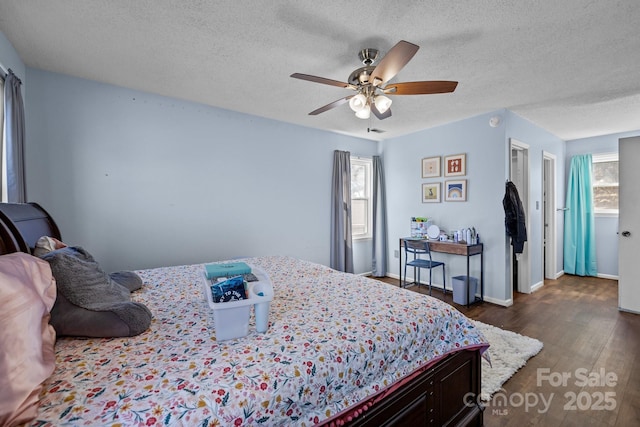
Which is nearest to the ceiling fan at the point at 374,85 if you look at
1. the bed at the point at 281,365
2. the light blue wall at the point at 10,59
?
the bed at the point at 281,365

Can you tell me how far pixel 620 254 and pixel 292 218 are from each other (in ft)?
13.5

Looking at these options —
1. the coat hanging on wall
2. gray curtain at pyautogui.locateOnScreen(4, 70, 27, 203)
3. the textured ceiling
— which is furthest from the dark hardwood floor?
gray curtain at pyautogui.locateOnScreen(4, 70, 27, 203)

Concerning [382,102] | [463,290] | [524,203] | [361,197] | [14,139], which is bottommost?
[463,290]

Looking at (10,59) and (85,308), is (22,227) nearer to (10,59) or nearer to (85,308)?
(85,308)

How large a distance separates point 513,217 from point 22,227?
4.39 metres

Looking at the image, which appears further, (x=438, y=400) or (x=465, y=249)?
(x=465, y=249)

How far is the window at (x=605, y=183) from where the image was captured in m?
4.81

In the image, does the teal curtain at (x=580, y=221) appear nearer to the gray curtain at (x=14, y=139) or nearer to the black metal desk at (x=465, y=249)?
the black metal desk at (x=465, y=249)

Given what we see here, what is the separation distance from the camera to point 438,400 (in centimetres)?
150

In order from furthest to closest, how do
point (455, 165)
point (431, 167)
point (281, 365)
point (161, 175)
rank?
1. point (431, 167)
2. point (455, 165)
3. point (161, 175)
4. point (281, 365)

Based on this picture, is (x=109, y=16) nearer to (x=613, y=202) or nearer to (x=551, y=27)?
(x=551, y=27)

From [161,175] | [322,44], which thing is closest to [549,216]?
[322,44]

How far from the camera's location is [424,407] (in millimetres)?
1415

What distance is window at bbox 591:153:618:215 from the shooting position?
481 centimetres
